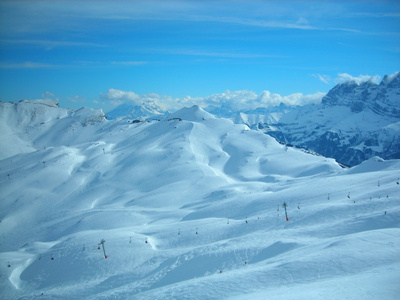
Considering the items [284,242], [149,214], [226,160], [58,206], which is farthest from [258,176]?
[284,242]

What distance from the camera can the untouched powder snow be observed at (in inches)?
1006

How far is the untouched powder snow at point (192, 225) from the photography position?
25562 mm

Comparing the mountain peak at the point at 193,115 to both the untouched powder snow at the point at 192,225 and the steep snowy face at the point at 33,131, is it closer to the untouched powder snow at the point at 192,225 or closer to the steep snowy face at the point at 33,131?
the untouched powder snow at the point at 192,225

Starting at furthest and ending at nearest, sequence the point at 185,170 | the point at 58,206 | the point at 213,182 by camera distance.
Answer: the point at 185,170, the point at 213,182, the point at 58,206

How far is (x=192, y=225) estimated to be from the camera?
51.7 metres

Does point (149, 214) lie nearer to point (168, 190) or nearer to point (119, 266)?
point (168, 190)

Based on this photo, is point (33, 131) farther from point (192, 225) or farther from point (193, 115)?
point (192, 225)

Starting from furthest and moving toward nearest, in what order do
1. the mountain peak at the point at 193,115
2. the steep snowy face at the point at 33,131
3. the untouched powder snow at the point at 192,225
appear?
1. the mountain peak at the point at 193,115
2. the steep snowy face at the point at 33,131
3. the untouched powder snow at the point at 192,225

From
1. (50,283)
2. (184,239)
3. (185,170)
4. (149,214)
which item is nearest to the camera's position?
(50,283)

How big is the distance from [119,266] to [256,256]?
19.1 meters

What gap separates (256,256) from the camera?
3238cm

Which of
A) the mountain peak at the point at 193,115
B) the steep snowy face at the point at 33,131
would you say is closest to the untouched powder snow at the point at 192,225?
the steep snowy face at the point at 33,131

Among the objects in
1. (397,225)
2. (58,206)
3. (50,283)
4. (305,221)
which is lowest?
(58,206)

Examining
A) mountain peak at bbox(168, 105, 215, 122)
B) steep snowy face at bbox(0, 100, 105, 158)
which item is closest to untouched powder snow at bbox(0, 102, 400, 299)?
steep snowy face at bbox(0, 100, 105, 158)
